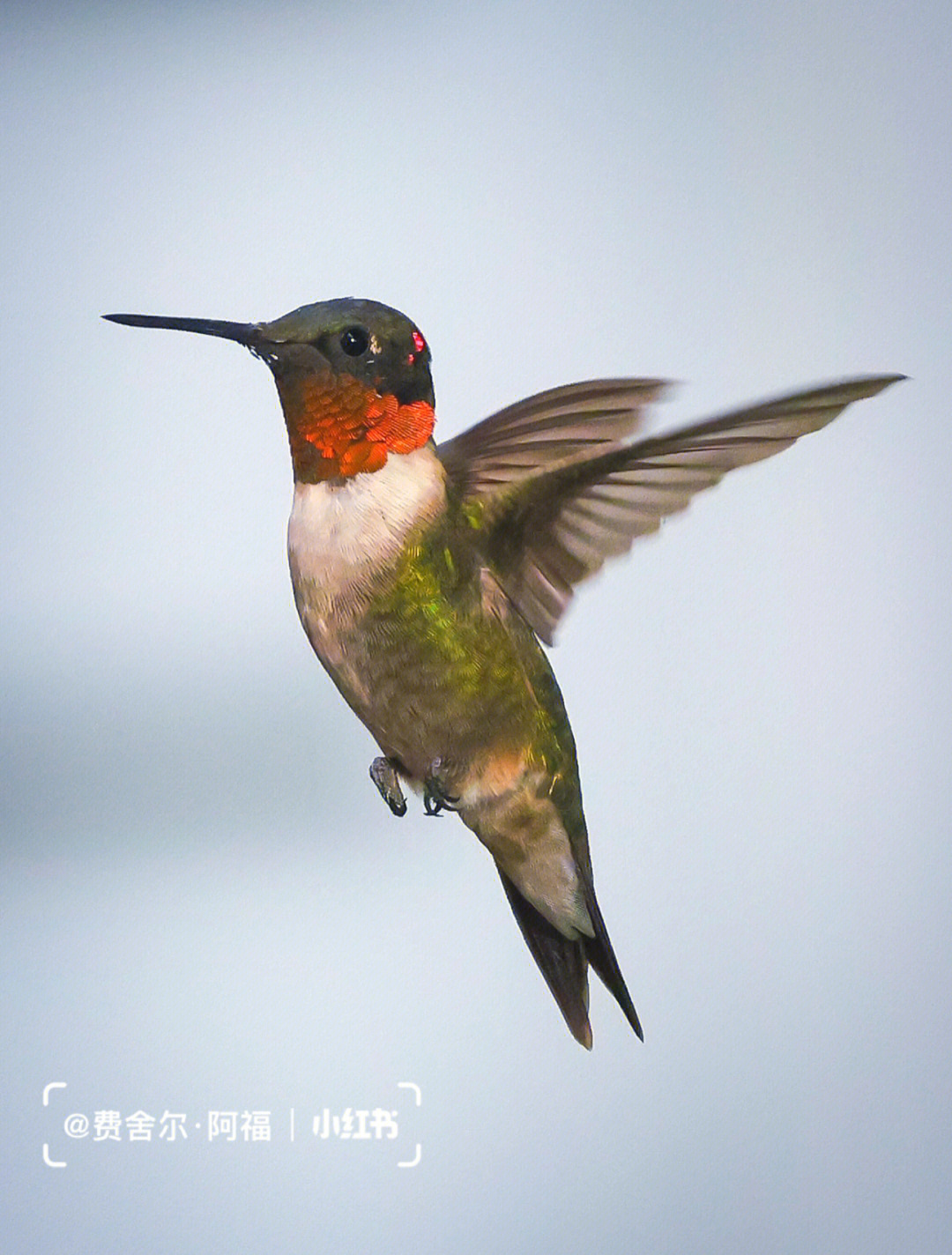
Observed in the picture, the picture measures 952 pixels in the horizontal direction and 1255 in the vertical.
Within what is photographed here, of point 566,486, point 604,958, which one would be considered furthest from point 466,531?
point 604,958

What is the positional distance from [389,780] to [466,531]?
0.44 feet

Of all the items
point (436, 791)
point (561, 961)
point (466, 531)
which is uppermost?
point (466, 531)

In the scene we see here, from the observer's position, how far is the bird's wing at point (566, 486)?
64 centimetres

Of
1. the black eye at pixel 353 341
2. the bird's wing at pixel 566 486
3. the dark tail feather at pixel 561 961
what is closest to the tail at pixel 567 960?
the dark tail feather at pixel 561 961

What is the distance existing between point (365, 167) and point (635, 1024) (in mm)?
726

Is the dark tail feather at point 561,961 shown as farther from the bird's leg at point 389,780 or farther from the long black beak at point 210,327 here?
the long black beak at point 210,327

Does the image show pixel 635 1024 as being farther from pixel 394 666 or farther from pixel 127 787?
pixel 127 787

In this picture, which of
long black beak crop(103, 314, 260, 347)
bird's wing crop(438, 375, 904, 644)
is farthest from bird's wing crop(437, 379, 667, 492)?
long black beak crop(103, 314, 260, 347)

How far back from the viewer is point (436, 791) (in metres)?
0.68

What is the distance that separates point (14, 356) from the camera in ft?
3.79

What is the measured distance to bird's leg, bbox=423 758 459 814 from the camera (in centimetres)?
67

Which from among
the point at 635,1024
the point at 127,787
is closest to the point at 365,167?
the point at 127,787

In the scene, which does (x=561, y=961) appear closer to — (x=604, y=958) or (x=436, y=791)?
(x=604, y=958)

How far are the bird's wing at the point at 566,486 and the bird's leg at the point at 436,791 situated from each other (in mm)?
91
